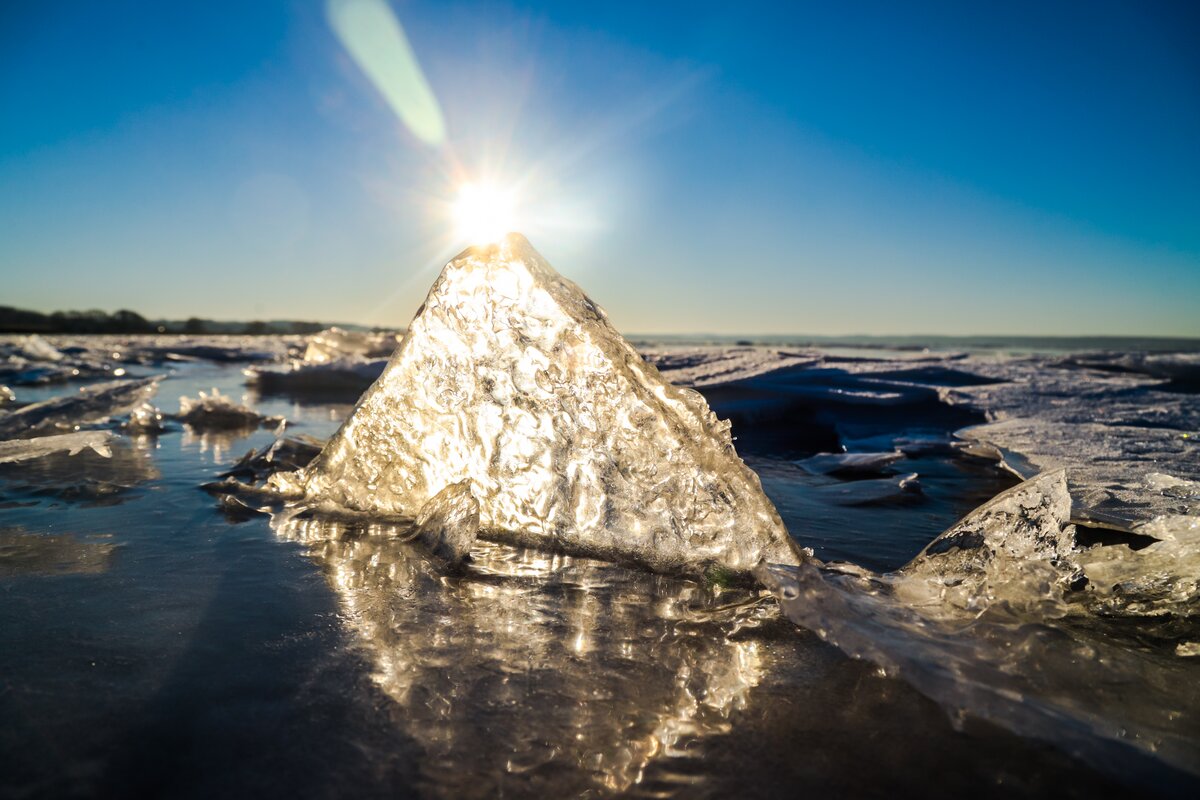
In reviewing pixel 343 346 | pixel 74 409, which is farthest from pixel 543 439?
pixel 343 346

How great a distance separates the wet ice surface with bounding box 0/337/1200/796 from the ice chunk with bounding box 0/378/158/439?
6.65 feet

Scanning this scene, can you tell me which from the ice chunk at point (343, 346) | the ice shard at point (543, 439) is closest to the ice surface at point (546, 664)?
the ice shard at point (543, 439)

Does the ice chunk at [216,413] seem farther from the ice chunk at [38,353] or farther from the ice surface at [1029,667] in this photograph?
the ice chunk at [38,353]

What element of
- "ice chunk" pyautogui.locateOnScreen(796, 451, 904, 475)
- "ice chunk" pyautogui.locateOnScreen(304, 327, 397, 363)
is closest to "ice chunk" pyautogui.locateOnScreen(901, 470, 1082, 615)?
"ice chunk" pyautogui.locateOnScreen(796, 451, 904, 475)

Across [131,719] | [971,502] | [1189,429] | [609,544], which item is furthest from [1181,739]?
[1189,429]

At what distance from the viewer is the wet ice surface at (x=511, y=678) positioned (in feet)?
2.30

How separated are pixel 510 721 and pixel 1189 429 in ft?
12.6

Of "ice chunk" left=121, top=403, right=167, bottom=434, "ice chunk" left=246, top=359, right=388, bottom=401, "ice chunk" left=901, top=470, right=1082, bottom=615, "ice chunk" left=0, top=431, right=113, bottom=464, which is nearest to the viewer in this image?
"ice chunk" left=901, top=470, right=1082, bottom=615

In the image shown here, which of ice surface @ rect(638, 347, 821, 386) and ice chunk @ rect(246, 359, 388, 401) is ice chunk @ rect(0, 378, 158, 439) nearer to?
ice chunk @ rect(246, 359, 388, 401)

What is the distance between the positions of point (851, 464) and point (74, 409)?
428cm

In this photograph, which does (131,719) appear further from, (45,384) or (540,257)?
(45,384)

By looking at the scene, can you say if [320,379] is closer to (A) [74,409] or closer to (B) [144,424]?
(A) [74,409]

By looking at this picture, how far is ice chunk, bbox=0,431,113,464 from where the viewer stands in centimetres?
229

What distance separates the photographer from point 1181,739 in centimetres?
77
